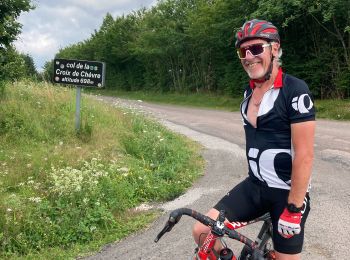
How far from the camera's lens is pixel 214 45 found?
97.6 ft

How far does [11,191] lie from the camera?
5879 millimetres

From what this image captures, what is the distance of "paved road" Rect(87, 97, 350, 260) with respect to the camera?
457 centimetres

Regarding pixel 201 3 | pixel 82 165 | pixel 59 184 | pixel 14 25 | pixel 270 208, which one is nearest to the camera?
pixel 270 208

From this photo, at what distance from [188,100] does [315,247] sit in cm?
2592

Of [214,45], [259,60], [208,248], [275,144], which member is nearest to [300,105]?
[275,144]

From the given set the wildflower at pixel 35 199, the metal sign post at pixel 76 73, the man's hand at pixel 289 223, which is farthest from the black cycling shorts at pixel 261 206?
the metal sign post at pixel 76 73

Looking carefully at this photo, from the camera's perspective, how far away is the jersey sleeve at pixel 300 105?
8.00 ft

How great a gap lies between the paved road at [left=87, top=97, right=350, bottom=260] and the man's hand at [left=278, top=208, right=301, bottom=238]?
6.63 feet

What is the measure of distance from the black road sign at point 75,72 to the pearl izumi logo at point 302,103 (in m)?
7.45

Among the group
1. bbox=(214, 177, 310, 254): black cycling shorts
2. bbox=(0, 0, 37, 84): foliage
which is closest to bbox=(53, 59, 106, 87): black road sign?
bbox=(0, 0, 37, 84): foliage

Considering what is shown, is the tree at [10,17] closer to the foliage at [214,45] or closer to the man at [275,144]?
the man at [275,144]

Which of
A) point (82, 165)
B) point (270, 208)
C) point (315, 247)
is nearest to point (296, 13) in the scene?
point (82, 165)

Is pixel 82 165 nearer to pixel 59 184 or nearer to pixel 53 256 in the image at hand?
pixel 59 184

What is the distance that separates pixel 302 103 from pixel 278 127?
22 cm
